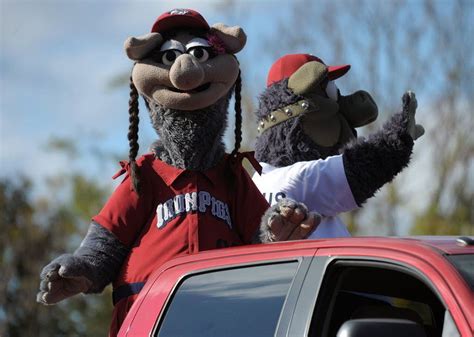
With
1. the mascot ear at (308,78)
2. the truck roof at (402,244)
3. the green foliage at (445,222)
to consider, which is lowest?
the green foliage at (445,222)

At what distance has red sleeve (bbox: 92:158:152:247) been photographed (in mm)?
5076

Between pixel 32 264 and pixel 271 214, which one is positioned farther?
pixel 32 264

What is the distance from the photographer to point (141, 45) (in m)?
5.28

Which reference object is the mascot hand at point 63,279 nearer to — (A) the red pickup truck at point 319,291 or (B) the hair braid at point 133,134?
(B) the hair braid at point 133,134

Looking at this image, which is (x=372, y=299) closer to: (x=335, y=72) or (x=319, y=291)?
(x=319, y=291)

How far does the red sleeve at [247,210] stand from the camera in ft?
16.9

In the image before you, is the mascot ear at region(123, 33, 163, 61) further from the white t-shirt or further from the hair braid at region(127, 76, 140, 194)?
the white t-shirt

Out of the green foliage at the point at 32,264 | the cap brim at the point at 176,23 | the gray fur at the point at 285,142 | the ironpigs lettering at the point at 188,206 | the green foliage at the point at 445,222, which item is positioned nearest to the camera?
the ironpigs lettering at the point at 188,206

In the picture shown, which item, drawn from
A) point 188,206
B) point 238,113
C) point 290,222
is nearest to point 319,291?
point 290,222

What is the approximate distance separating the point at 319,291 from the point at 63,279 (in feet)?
5.34

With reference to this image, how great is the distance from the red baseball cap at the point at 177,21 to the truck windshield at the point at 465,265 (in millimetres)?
2251

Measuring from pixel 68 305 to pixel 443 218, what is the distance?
8183 mm

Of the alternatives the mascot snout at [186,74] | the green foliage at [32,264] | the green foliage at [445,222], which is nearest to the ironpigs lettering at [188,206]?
the mascot snout at [186,74]

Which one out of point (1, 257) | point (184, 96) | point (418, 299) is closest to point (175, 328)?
point (418, 299)
